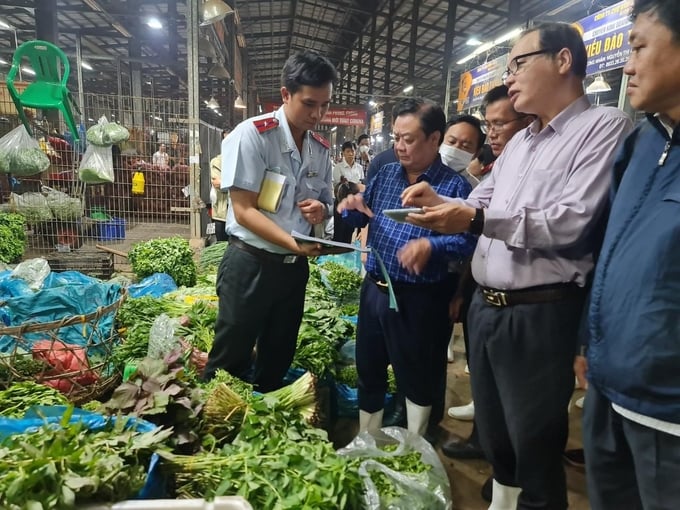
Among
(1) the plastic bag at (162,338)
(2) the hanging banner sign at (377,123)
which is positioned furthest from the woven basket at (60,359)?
(2) the hanging banner sign at (377,123)

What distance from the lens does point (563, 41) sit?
1.53 meters

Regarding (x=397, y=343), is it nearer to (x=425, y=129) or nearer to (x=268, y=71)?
(x=425, y=129)

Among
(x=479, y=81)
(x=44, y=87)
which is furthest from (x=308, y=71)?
(x=479, y=81)

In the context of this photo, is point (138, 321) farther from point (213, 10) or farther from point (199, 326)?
point (213, 10)

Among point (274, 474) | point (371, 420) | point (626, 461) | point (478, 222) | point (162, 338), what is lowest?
point (371, 420)

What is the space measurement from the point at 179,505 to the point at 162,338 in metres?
1.86

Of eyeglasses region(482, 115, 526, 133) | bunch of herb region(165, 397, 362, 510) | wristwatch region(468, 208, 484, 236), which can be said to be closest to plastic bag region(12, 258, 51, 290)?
bunch of herb region(165, 397, 362, 510)

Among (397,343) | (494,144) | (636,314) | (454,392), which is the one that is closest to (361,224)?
(397,343)

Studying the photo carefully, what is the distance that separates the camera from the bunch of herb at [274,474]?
1309 millimetres

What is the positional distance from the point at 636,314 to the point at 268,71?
30.6 metres

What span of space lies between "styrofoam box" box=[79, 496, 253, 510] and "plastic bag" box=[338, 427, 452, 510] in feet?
1.82

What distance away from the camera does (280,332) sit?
7.75 feet

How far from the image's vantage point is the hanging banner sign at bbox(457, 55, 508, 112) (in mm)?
8625

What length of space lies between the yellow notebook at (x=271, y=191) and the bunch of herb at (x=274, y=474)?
105 cm
